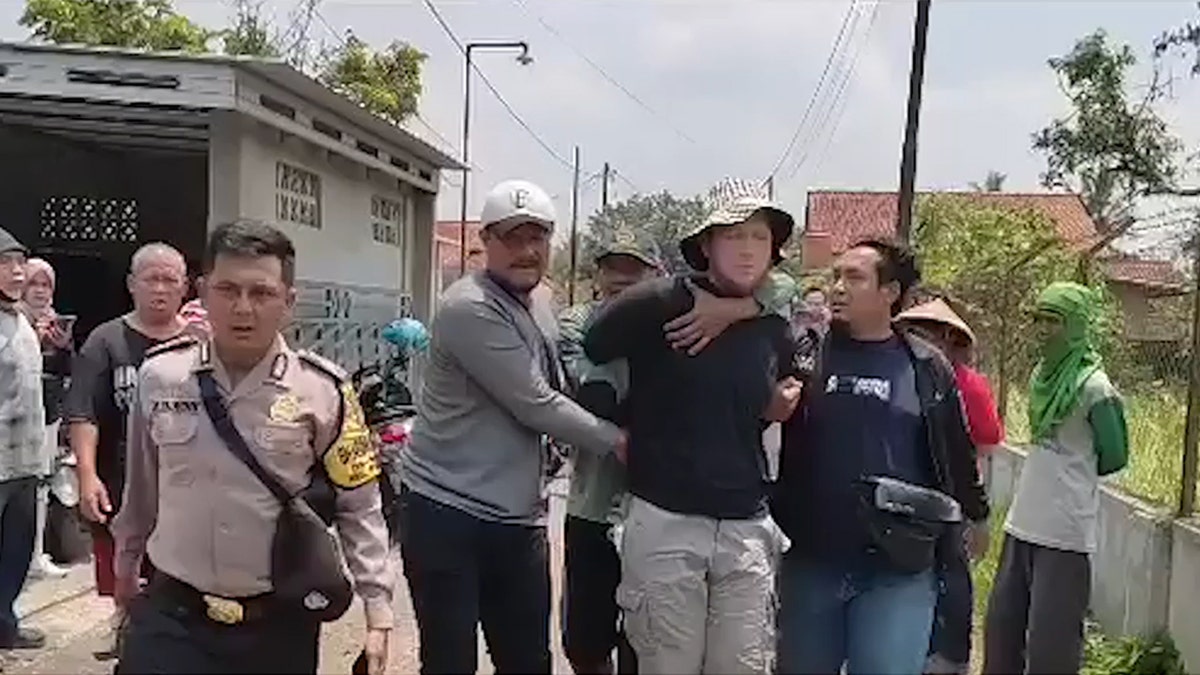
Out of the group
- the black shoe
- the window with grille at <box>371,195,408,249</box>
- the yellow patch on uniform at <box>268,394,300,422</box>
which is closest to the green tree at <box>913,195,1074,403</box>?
the yellow patch on uniform at <box>268,394,300,422</box>

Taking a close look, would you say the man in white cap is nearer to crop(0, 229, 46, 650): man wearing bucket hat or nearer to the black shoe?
crop(0, 229, 46, 650): man wearing bucket hat

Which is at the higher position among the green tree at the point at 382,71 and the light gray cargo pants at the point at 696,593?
the green tree at the point at 382,71

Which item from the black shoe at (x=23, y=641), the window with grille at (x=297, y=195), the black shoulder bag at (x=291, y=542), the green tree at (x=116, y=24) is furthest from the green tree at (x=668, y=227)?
the green tree at (x=116, y=24)

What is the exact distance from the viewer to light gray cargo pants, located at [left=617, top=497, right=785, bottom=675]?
4.06 m

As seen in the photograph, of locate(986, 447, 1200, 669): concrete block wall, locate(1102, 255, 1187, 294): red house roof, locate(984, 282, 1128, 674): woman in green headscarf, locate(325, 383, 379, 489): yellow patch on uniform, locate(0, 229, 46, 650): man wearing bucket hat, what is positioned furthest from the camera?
locate(1102, 255, 1187, 294): red house roof

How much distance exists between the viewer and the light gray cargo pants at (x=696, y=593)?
160 inches

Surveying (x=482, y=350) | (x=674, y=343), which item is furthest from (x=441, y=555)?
(x=674, y=343)

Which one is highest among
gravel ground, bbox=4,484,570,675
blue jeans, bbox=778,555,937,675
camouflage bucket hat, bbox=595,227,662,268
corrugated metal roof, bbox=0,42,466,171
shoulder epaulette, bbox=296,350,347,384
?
corrugated metal roof, bbox=0,42,466,171

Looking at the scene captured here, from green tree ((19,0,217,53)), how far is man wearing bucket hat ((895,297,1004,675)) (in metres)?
21.0

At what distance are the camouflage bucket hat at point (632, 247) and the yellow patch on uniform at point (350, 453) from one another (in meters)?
2.04

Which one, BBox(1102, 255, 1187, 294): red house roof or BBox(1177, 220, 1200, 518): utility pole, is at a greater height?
BBox(1102, 255, 1187, 294): red house roof

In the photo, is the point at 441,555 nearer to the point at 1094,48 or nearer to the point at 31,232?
the point at 31,232

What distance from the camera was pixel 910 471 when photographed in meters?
4.32

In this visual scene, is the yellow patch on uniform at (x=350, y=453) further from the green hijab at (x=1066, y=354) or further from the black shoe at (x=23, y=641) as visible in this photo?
the black shoe at (x=23, y=641)
